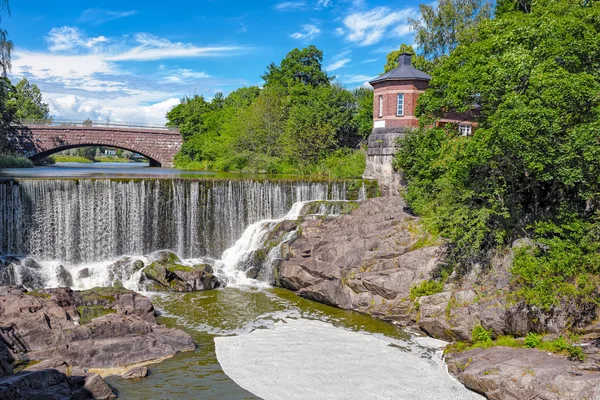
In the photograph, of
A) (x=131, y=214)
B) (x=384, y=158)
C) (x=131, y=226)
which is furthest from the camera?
(x=384, y=158)

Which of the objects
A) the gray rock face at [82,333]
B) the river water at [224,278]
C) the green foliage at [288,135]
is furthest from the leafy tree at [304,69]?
the gray rock face at [82,333]

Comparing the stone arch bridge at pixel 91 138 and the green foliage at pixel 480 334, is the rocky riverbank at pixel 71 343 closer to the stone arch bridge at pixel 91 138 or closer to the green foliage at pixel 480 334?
the green foliage at pixel 480 334

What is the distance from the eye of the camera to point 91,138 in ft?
158

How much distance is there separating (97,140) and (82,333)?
3756 cm

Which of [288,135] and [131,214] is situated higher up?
[288,135]

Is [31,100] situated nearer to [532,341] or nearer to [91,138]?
[91,138]

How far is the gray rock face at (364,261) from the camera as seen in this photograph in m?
18.6

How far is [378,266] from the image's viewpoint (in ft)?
65.0

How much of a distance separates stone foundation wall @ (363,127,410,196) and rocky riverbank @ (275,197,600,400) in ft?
18.6

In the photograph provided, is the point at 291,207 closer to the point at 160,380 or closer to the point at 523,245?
the point at 523,245

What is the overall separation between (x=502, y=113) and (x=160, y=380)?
12553 mm

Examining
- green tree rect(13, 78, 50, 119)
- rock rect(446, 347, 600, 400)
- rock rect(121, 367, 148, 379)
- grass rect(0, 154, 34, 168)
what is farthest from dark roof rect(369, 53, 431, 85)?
green tree rect(13, 78, 50, 119)

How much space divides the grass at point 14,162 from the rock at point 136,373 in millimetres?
36130

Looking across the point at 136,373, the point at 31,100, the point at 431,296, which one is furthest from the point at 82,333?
the point at 31,100
